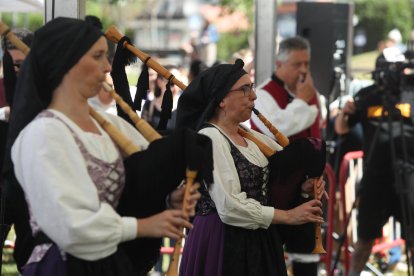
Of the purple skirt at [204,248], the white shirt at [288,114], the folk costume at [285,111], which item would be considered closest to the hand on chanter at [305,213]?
the purple skirt at [204,248]

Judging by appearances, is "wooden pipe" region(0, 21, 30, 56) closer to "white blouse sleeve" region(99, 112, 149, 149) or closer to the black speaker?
"white blouse sleeve" region(99, 112, 149, 149)

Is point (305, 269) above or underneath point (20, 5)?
underneath

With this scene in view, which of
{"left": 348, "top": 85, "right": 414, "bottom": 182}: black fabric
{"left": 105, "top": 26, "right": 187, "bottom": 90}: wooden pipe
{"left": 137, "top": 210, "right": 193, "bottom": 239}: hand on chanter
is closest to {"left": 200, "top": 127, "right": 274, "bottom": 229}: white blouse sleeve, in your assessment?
{"left": 105, "top": 26, "right": 187, "bottom": 90}: wooden pipe

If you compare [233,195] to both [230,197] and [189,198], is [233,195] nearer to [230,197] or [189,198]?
[230,197]

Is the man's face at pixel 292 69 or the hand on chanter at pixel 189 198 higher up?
the man's face at pixel 292 69

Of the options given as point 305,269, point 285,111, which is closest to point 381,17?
point 285,111

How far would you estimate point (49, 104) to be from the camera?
2.90 meters

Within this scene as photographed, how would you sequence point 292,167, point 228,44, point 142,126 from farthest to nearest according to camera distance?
point 228,44
point 292,167
point 142,126

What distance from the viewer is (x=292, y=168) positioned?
154 inches

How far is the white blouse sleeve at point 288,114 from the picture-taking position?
5.44 m

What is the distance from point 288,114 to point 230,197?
1.82 metres

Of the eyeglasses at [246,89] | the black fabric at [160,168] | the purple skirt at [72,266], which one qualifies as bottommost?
the purple skirt at [72,266]

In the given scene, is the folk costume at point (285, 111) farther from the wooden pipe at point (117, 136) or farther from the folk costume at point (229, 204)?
the wooden pipe at point (117, 136)

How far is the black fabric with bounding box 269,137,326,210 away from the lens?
3906mm
